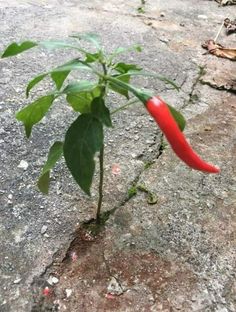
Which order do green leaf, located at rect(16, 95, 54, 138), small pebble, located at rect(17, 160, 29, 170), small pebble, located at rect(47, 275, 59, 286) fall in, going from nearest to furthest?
green leaf, located at rect(16, 95, 54, 138)
small pebble, located at rect(47, 275, 59, 286)
small pebble, located at rect(17, 160, 29, 170)

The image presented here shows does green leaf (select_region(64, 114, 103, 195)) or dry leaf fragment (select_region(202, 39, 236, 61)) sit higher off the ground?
green leaf (select_region(64, 114, 103, 195))

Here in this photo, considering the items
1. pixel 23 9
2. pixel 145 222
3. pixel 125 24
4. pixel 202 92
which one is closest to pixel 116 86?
pixel 145 222

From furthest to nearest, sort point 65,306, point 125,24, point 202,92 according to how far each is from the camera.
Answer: point 125,24
point 202,92
point 65,306

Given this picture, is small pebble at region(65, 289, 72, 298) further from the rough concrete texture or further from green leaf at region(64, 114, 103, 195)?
green leaf at region(64, 114, 103, 195)

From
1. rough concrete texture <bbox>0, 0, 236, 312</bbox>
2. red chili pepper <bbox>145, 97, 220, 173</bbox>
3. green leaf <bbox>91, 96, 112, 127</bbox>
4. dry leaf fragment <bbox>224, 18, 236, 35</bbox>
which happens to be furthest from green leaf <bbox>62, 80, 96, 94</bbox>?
dry leaf fragment <bbox>224, 18, 236, 35</bbox>

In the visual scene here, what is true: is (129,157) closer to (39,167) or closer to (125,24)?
(39,167)

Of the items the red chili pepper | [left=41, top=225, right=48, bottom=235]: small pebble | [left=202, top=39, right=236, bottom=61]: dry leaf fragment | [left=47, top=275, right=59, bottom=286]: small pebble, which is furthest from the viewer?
[left=202, top=39, right=236, bottom=61]: dry leaf fragment
